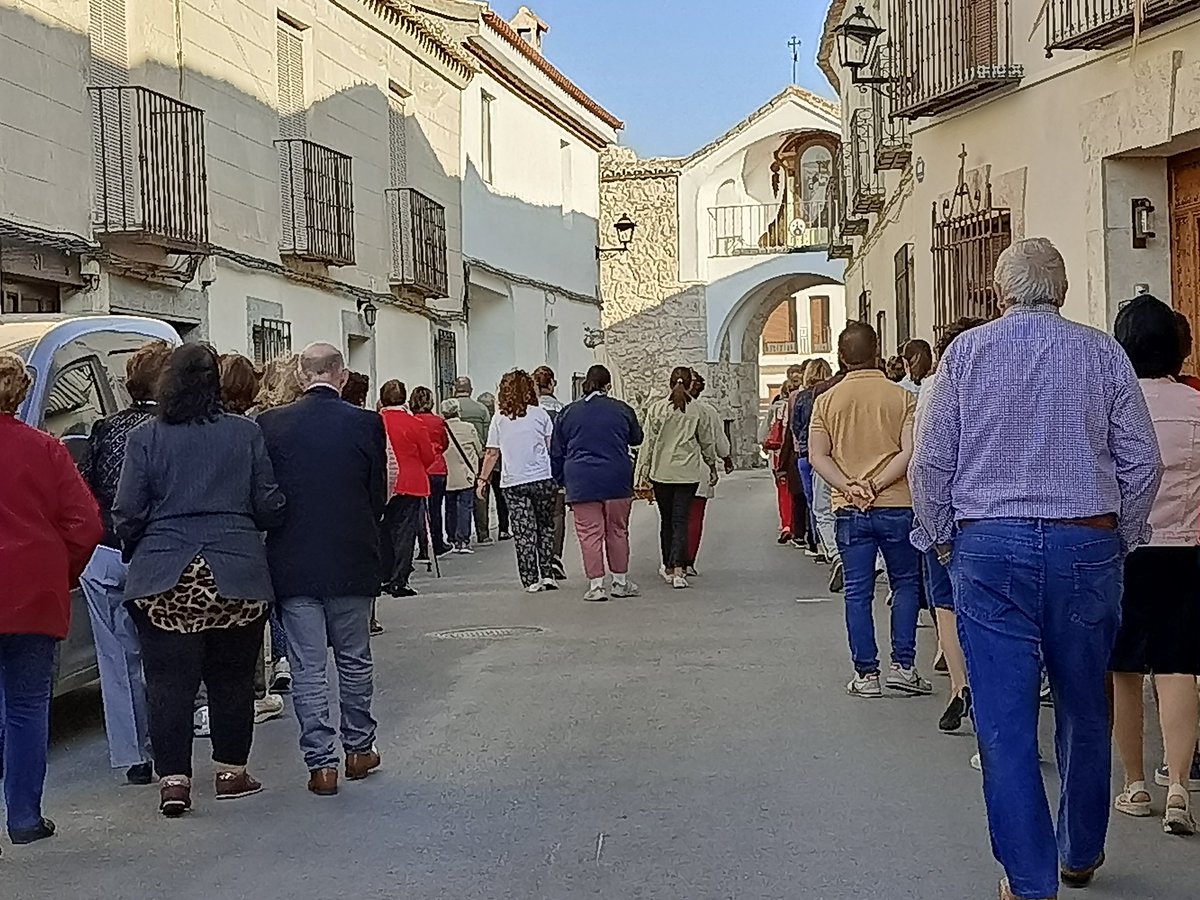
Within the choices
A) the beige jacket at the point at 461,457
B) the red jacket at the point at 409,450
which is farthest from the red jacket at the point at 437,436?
the beige jacket at the point at 461,457

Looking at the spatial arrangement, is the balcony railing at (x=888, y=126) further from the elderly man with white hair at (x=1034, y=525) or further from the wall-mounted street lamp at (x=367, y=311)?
the elderly man with white hair at (x=1034, y=525)

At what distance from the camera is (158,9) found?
17.0 metres

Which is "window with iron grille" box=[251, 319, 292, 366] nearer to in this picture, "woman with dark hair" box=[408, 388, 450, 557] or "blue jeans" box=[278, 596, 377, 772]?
"woman with dark hair" box=[408, 388, 450, 557]

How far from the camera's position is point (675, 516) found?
48.2 feet

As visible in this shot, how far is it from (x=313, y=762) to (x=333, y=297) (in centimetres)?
1559

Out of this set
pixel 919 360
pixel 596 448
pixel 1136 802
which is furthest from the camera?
pixel 596 448

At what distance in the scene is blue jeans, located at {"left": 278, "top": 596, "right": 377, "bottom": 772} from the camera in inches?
274

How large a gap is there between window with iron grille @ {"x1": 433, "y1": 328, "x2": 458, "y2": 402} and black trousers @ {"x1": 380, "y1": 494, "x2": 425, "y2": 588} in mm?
12275

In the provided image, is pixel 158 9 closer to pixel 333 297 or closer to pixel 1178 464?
pixel 333 297

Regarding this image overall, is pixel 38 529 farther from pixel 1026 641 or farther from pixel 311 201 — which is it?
pixel 311 201

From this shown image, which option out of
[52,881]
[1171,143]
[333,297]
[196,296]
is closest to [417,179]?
[333,297]

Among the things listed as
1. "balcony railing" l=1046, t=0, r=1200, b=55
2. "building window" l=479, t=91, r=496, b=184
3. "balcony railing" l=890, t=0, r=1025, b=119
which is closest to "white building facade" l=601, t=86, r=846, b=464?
"building window" l=479, t=91, r=496, b=184

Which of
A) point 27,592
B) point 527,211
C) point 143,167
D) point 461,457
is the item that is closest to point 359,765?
point 27,592

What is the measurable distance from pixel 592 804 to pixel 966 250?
9235mm
